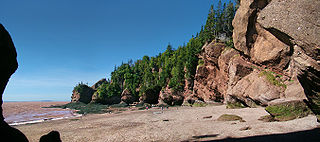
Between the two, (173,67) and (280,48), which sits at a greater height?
(173,67)

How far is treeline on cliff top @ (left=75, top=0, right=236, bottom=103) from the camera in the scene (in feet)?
159

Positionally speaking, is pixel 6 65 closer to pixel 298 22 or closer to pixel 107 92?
pixel 298 22

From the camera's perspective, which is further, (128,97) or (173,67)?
(128,97)

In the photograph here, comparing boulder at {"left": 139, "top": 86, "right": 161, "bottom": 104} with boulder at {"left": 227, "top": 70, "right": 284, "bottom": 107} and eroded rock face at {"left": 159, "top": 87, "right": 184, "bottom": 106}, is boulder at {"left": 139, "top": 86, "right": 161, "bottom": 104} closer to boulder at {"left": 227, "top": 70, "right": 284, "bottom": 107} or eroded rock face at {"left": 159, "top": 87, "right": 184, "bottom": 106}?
eroded rock face at {"left": 159, "top": 87, "right": 184, "bottom": 106}

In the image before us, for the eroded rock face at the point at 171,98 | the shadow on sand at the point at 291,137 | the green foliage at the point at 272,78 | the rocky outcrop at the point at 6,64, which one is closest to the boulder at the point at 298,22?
the shadow on sand at the point at 291,137

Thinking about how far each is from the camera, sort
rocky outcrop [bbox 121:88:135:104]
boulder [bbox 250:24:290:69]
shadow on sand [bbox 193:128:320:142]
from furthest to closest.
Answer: rocky outcrop [bbox 121:88:135:104], boulder [bbox 250:24:290:69], shadow on sand [bbox 193:128:320:142]

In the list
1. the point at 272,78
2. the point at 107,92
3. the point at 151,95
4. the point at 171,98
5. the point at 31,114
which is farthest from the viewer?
the point at 107,92

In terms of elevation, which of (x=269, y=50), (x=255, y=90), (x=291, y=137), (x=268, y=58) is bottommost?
(x=291, y=137)

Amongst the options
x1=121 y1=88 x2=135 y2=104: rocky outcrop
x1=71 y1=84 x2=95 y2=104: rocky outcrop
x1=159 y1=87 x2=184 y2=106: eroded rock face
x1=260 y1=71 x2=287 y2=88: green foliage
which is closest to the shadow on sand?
x1=260 y1=71 x2=287 y2=88: green foliage

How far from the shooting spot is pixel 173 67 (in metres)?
61.9

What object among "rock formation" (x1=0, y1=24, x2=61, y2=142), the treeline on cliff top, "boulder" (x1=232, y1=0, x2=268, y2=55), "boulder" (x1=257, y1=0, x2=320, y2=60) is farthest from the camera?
the treeline on cliff top

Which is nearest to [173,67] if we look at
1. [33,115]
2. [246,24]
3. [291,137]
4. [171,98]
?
[171,98]

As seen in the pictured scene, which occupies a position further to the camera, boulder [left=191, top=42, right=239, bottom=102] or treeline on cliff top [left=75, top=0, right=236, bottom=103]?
treeline on cliff top [left=75, top=0, right=236, bottom=103]

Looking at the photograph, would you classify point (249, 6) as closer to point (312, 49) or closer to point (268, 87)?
point (268, 87)
